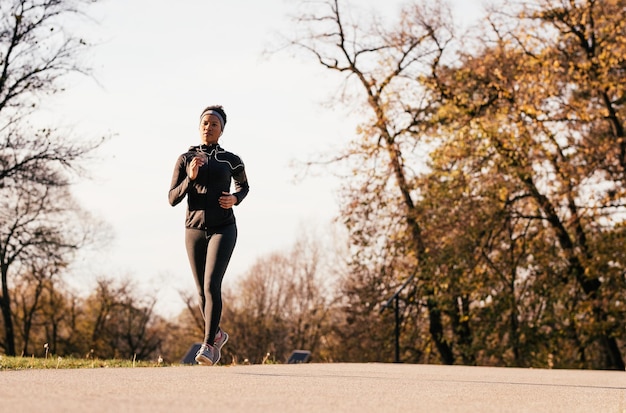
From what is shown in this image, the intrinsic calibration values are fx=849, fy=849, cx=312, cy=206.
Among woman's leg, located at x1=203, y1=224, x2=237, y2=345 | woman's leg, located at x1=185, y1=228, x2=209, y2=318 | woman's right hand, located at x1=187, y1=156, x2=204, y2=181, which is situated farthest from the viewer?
woman's leg, located at x1=185, y1=228, x2=209, y2=318

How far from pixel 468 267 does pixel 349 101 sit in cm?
759

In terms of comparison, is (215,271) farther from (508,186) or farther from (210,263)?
(508,186)

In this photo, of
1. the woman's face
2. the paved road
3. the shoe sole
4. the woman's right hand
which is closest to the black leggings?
the shoe sole

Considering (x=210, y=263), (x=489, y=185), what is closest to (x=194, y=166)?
(x=210, y=263)

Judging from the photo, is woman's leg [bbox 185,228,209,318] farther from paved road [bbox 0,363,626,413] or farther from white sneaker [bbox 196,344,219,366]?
paved road [bbox 0,363,626,413]

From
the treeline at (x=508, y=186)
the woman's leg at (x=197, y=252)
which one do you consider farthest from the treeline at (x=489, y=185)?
the woman's leg at (x=197, y=252)

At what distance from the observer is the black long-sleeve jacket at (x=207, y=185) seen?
7.69 m

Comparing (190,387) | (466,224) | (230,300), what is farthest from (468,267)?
(230,300)

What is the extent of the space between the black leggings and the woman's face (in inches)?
32.6

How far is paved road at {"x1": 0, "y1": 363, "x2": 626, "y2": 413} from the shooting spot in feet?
15.3

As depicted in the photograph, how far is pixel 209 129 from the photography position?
7867mm

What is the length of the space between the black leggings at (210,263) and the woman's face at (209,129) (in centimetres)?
Result: 83

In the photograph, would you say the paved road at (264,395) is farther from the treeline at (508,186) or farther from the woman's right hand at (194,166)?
the treeline at (508,186)

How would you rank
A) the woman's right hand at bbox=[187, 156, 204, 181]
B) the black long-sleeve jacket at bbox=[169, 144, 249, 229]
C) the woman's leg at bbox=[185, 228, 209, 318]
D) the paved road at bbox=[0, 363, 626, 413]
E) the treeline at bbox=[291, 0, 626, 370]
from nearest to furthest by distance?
the paved road at bbox=[0, 363, 626, 413] → the woman's right hand at bbox=[187, 156, 204, 181] → the black long-sleeve jacket at bbox=[169, 144, 249, 229] → the woman's leg at bbox=[185, 228, 209, 318] → the treeline at bbox=[291, 0, 626, 370]
